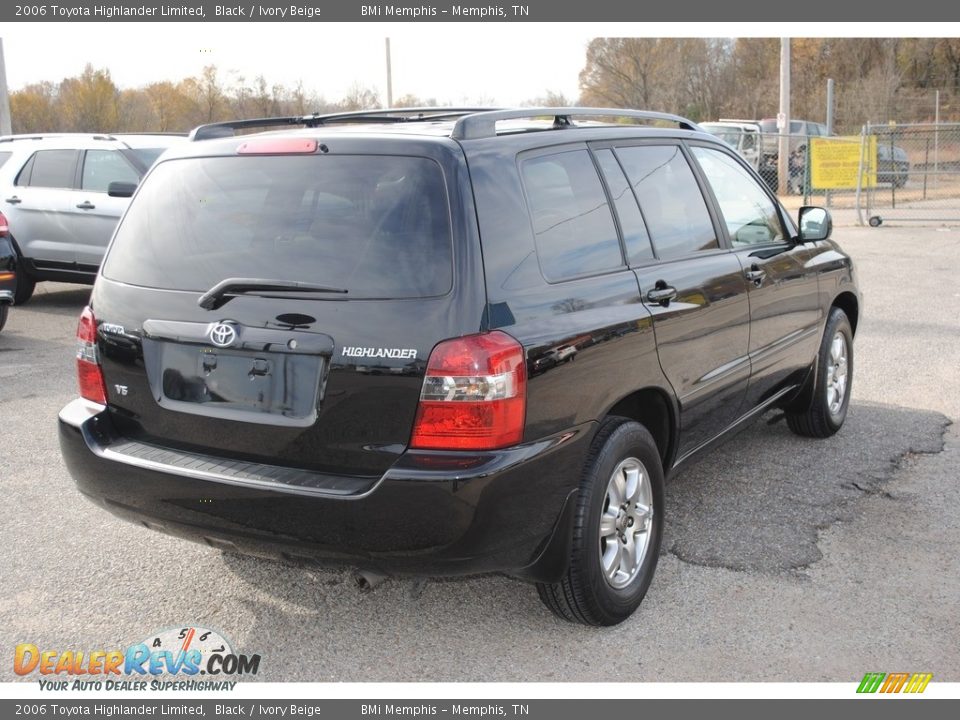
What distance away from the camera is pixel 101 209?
10.5m

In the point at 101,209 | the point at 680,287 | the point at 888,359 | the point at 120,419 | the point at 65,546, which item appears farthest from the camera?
the point at 101,209

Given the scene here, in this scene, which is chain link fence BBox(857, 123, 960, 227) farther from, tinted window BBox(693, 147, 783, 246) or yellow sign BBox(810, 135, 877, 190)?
tinted window BBox(693, 147, 783, 246)

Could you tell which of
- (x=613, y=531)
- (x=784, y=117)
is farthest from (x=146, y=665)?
(x=784, y=117)

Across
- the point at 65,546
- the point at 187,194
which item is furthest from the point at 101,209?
the point at 187,194

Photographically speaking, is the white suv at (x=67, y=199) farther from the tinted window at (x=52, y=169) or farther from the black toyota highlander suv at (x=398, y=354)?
the black toyota highlander suv at (x=398, y=354)

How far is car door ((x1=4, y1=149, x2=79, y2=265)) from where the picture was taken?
34.9 ft

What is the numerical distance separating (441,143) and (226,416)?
1105 mm

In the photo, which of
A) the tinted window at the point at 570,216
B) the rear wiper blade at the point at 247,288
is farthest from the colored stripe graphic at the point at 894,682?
the rear wiper blade at the point at 247,288

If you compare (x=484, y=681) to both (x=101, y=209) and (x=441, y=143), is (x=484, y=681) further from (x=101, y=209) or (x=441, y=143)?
(x=101, y=209)

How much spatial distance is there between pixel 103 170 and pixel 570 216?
867cm

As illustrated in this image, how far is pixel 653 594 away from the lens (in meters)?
3.75

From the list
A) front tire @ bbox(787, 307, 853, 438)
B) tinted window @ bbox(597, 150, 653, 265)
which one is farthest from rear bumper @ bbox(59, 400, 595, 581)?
front tire @ bbox(787, 307, 853, 438)

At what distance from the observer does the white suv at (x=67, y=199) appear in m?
10.5

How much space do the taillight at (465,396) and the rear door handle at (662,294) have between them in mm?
978
